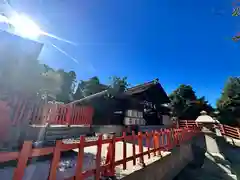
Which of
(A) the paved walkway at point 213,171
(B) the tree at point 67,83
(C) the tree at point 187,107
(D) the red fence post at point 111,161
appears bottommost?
(A) the paved walkway at point 213,171

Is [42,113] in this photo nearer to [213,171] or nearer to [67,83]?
[213,171]

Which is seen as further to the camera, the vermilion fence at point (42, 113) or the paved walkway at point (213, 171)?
the paved walkway at point (213, 171)

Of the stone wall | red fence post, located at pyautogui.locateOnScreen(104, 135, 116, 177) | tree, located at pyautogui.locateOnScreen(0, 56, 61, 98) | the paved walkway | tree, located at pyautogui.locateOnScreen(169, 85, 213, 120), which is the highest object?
tree, located at pyautogui.locateOnScreen(169, 85, 213, 120)

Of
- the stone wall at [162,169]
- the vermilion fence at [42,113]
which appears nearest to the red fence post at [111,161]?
the stone wall at [162,169]

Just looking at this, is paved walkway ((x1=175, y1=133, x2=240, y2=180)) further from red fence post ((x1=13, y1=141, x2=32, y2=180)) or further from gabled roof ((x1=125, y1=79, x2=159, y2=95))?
gabled roof ((x1=125, y1=79, x2=159, y2=95))

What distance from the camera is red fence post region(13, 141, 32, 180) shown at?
1.50 metres

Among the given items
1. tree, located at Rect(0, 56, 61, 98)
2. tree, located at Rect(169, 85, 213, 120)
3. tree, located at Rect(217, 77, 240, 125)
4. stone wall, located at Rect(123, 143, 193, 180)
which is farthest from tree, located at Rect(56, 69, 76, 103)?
tree, located at Rect(217, 77, 240, 125)

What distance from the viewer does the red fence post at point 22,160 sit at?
4.92ft

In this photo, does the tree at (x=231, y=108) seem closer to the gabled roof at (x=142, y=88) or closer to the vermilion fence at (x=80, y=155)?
the gabled roof at (x=142, y=88)

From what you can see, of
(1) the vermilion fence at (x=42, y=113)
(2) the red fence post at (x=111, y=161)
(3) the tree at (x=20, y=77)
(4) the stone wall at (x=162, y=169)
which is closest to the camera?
(2) the red fence post at (x=111, y=161)

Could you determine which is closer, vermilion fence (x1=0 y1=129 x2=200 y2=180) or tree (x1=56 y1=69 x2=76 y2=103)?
vermilion fence (x1=0 y1=129 x2=200 y2=180)

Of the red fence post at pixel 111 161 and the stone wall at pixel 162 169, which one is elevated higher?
the red fence post at pixel 111 161

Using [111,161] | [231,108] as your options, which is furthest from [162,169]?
[231,108]

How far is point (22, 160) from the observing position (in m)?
1.52
